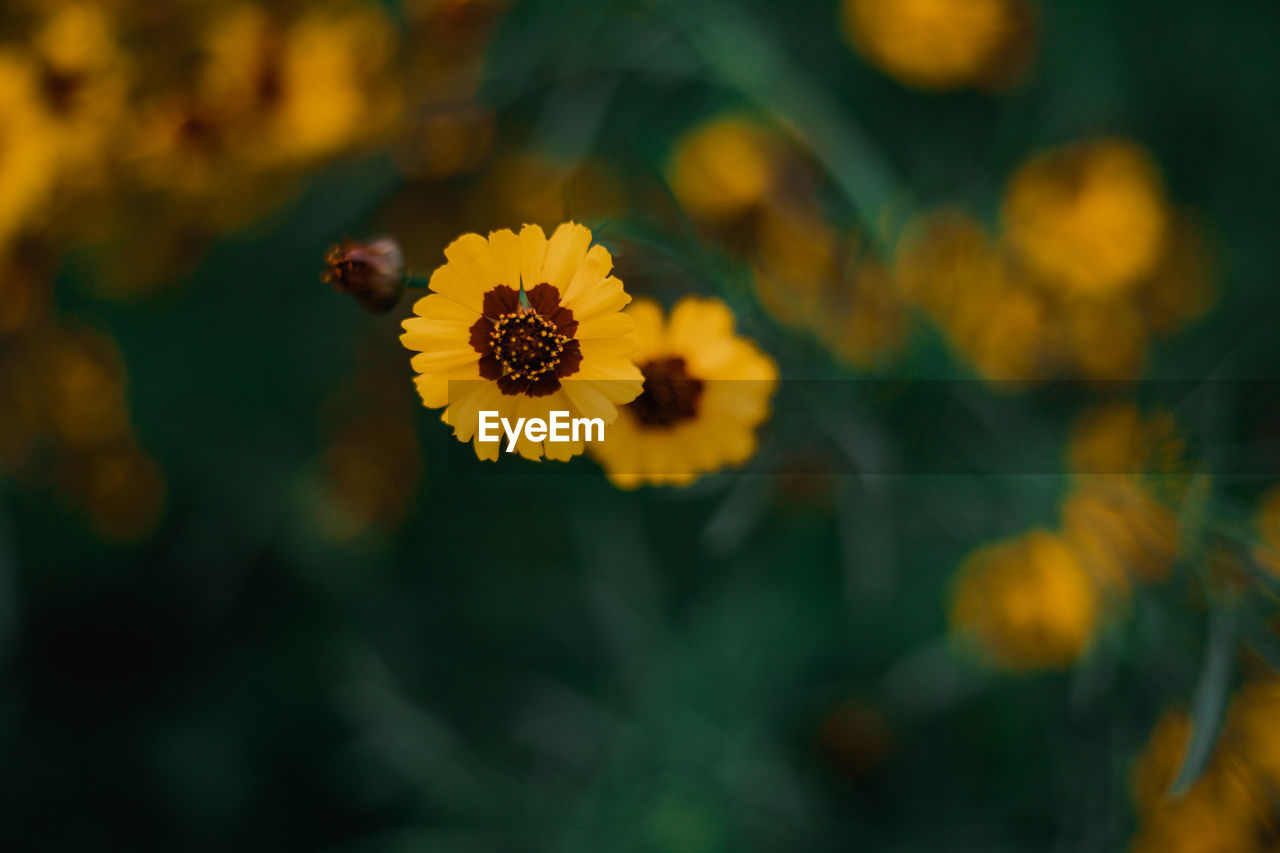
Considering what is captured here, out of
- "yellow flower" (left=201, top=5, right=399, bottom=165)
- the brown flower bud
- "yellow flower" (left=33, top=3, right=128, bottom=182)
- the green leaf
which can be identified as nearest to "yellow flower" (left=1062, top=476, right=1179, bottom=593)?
the green leaf

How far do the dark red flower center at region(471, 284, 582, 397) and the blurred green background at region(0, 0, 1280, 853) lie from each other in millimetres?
428

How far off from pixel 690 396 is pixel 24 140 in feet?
3.91

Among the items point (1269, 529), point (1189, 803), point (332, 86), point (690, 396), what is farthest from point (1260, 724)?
point (332, 86)

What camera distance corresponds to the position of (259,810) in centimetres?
174

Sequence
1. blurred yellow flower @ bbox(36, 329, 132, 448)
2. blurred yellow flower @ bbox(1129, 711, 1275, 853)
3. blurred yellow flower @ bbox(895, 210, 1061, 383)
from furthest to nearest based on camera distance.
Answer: blurred yellow flower @ bbox(36, 329, 132, 448) → blurred yellow flower @ bbox(895, 210, 1061, 383) → blurred yellow flower @ bbox(1129, 711, 1275, 853)

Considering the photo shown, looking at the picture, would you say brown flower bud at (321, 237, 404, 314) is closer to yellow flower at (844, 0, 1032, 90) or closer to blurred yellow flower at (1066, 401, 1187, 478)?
blurred yellow flower at (1066, 401, 1187, 478)

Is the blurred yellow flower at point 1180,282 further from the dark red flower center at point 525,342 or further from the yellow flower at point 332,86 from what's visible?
the yellow flower at point 332,86

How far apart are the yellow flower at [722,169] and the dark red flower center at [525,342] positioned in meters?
0.83

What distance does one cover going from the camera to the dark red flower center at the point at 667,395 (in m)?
0.82

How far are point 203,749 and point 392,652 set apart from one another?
466mm

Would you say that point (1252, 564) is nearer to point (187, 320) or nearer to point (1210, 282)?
point (1210, 282)

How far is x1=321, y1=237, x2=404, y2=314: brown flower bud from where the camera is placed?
0.71m

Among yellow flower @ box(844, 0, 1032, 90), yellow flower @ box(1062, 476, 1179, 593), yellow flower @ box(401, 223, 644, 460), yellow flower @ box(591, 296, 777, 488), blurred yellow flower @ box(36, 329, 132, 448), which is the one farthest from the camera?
yellow flower @ box(844, 0, 1032, 90)

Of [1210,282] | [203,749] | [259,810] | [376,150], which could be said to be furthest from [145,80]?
[1210,282]
